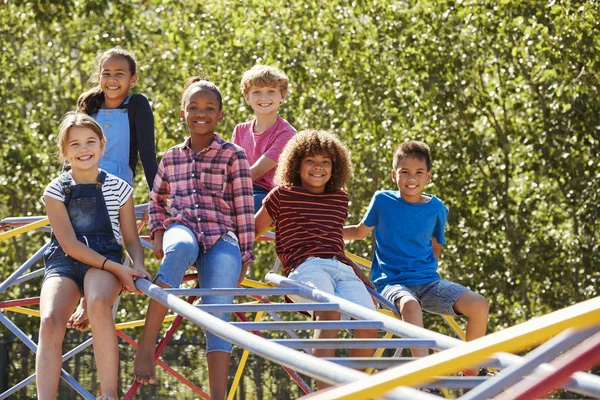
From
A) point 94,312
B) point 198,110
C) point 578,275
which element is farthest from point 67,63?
point 94,312

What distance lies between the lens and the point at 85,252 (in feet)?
13.2

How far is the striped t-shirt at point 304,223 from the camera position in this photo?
15.4ft

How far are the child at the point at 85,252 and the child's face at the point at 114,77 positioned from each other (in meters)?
0.82

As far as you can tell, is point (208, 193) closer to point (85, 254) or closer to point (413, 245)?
point (85, 254)

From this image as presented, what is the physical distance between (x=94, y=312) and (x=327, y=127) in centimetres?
637

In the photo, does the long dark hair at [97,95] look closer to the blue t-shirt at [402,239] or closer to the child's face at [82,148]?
the child's face at [82,148]

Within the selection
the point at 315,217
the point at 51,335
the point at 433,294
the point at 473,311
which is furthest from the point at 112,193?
the point at 473,311

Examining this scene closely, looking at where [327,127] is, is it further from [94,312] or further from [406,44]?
[94,312]

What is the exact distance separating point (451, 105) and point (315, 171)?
5172mm

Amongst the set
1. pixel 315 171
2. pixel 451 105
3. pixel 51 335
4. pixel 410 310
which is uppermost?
pixel 451 105

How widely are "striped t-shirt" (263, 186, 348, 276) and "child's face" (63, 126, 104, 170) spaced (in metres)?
0.89

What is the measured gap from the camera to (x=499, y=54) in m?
9.74

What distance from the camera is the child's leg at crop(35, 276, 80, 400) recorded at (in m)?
3.85

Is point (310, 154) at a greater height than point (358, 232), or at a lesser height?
greater
